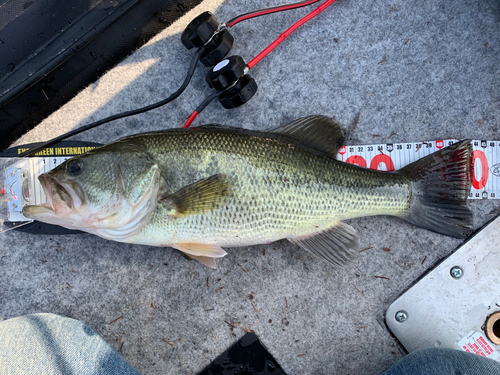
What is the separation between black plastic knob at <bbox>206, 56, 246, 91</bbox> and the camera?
4.42 ft

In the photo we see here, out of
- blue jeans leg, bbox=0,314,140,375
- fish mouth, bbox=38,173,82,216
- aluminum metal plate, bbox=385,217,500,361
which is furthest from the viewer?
aluminum metal plate, bbox=385,217,500,361

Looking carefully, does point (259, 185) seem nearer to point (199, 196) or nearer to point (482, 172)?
point (199, 196)

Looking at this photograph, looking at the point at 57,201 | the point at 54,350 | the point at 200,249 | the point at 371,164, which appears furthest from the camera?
the point at 371,164

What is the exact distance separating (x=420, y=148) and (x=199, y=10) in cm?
132

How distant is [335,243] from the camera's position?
1.38 meters

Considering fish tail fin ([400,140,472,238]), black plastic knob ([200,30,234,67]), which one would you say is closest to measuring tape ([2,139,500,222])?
fish tail fin ([400,140,472,238])

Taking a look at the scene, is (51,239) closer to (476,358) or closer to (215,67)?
(215,67)

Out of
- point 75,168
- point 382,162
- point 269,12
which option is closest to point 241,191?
point 75,168

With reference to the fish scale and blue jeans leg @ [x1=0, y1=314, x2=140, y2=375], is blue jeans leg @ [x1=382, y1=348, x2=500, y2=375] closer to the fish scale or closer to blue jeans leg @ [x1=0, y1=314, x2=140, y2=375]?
the fish scale

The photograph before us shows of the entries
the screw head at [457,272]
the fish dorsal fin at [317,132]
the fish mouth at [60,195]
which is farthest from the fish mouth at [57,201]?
the screw head at [457,272]

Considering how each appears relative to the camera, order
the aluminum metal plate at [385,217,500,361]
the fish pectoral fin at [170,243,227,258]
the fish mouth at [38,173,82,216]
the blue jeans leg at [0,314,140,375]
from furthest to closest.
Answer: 1. the aluminum metal plate at [385,217,500,361]
2. the blue jeans leg at [0,314,140,375]
3. the fish pectoral fin at [170,243,227,258]
4. the fish mouth at [38,173,82,216]

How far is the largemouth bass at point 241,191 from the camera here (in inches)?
46.7

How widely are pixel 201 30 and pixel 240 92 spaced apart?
12.0 inches

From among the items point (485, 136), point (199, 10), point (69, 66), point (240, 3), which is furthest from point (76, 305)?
point (485, 136)
